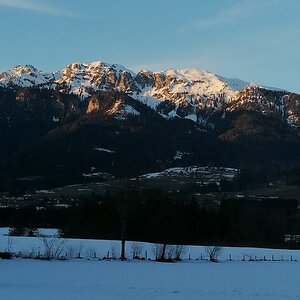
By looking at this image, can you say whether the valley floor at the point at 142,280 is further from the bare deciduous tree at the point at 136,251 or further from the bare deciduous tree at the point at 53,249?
the bare deciduous tree at the point at 136,251

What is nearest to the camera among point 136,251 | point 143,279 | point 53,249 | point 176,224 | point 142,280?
point 142,280

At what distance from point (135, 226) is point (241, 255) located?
94.0 ft

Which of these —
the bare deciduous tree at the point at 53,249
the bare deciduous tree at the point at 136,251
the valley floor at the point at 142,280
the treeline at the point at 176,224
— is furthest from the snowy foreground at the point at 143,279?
the treeline at the point at 176,224

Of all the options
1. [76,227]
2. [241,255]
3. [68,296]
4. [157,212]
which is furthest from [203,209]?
[68,296]

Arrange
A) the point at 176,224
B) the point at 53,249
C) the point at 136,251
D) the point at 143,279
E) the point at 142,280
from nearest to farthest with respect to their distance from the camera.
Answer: the point at 142,280
the point at 143,279
the point at 53,249
the point at 136,251
the point at 176,224

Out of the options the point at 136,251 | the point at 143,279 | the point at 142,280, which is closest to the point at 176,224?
the point at 136,251

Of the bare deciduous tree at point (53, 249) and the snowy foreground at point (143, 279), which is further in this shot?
the bare deciduous tree at point (53, 249)

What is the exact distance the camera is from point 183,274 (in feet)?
148

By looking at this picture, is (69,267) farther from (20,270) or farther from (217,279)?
Result: (217,279)

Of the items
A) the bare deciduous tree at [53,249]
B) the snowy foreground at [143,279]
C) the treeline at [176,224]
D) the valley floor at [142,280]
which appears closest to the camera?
the valley floor at [142,280]

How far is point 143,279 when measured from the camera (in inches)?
1580

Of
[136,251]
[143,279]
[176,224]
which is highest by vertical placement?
[176,224]

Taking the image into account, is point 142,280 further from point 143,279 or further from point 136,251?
point 136,251

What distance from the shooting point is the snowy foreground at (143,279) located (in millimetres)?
31688
